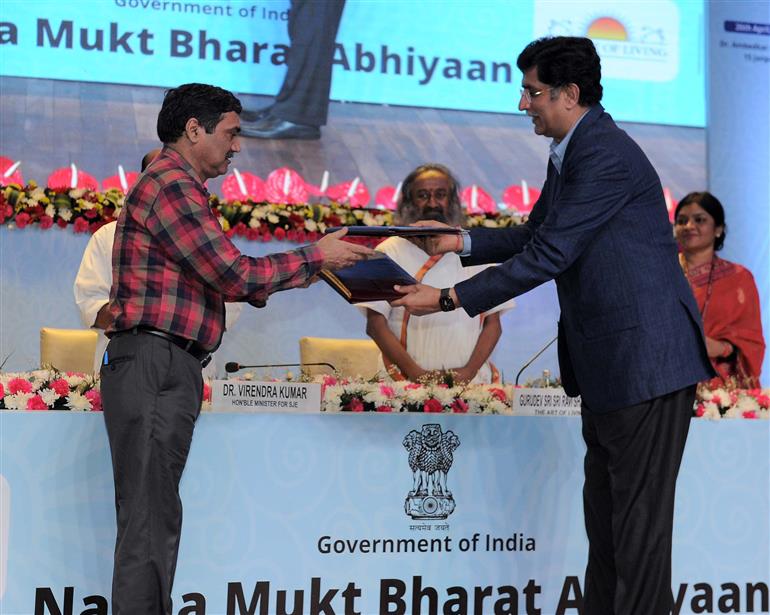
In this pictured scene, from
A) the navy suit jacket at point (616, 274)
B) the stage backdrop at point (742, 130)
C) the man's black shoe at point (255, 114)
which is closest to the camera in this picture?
the navy suit jacket at point (616, 274)

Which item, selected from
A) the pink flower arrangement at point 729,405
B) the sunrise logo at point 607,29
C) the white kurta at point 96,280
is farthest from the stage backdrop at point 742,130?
the white kurta at point 96,280

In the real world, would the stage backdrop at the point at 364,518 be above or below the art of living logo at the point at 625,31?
below

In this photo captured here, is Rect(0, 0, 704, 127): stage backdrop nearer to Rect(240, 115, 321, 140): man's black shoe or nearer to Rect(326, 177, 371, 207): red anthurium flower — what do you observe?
Rect(240, 115, 321, 140): man's black shoe

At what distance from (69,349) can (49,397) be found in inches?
68.2

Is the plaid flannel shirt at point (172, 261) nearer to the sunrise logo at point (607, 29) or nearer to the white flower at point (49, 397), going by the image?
the white flower at point (49, 397)

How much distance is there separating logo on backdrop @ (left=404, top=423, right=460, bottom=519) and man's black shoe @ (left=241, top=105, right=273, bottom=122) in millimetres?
2940

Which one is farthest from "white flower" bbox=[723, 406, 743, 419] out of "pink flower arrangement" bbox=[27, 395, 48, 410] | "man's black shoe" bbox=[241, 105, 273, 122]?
"man's black shoe" bbox=[241, 105, 273, 122]

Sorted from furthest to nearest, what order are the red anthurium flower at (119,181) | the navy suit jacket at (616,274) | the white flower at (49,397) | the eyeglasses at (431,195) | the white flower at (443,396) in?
the red anthurium flower at (119,181) < the eyeglasses at (431,195) < the white flower at (443,396) < the white flower at (49,397) < the navy suit jacket at (616,274)

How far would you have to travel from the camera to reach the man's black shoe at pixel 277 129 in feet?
18.0

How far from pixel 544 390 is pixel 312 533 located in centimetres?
81

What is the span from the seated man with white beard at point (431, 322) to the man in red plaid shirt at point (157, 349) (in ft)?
4.49

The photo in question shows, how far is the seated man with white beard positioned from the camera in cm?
388

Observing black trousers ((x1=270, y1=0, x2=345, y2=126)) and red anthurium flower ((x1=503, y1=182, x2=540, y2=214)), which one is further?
red anthurium flower ((x1=503, y1=182, x2=540, y2=214))

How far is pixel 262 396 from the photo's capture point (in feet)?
9.34
